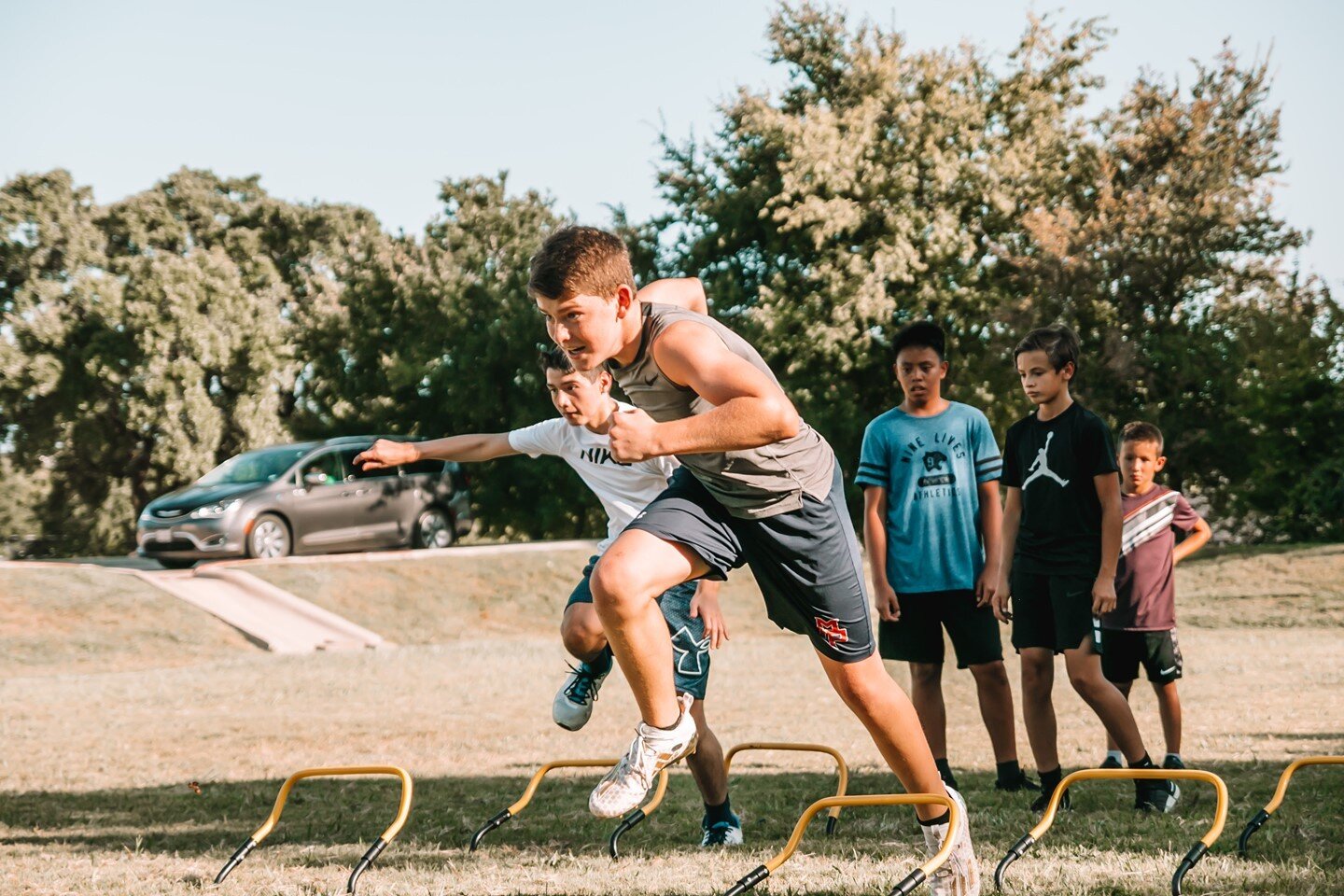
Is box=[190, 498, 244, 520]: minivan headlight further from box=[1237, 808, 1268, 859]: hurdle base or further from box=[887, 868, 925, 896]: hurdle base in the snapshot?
box=[887, 868, 925, 896]: hurdle base

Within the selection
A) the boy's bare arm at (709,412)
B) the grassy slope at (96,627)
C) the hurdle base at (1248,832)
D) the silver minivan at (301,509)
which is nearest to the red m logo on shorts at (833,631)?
the boy's bare arm at (709,412)

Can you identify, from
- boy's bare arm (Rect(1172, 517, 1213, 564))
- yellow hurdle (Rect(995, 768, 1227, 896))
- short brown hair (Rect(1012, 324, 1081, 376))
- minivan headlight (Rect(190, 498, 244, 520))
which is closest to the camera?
yellow hurdle (Rect(995, 768, 1227, 896))

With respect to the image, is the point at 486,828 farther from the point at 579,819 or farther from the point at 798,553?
the point at 798,553

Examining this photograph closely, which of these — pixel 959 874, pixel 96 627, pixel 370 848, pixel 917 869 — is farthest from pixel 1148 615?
pixel 96 627

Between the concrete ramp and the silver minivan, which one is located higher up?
the silver minivan

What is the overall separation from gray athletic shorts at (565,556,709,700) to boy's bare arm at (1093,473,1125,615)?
185 centimetres

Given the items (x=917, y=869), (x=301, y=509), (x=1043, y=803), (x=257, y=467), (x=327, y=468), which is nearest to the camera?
(x=917, y=869)

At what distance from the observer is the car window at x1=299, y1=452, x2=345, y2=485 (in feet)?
66.9

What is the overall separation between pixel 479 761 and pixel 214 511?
42.1ft

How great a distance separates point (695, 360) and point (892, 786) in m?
3.47

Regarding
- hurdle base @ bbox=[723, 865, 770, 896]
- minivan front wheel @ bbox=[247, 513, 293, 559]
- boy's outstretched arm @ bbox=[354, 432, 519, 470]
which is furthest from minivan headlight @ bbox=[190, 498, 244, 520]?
hurdle base @ bbox=[723, 865, 770, 896]

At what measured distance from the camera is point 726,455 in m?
→ 3.93

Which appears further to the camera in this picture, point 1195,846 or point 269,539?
point 269,539

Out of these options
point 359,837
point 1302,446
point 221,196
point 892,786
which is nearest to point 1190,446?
point 1302,446
